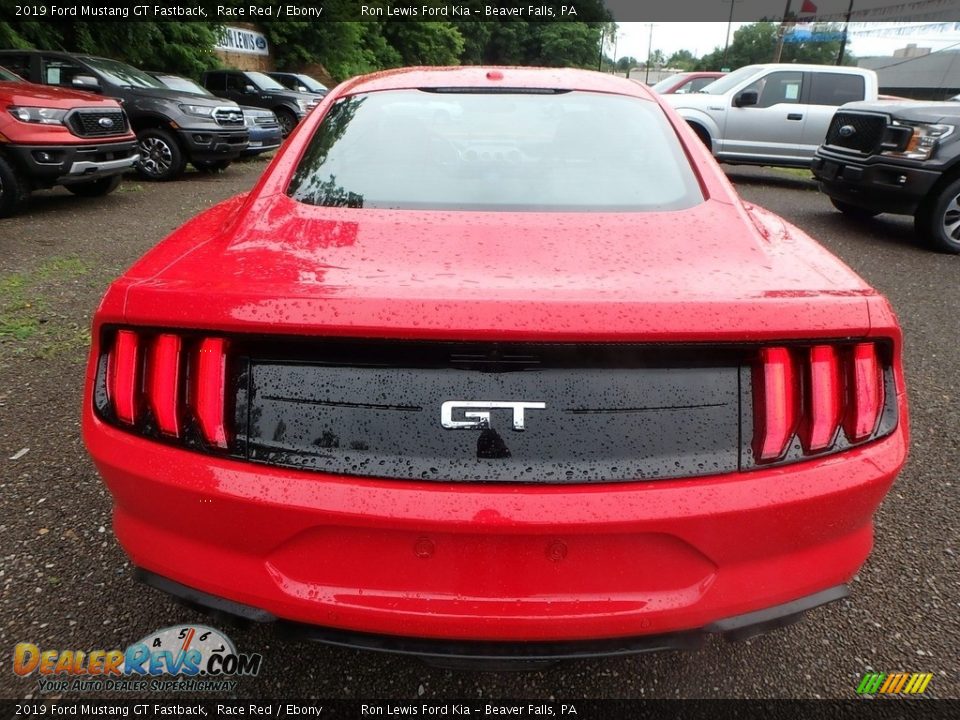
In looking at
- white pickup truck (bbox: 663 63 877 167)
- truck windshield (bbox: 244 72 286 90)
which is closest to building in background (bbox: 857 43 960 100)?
white pickup truck (bbox: 663 63 877 167)

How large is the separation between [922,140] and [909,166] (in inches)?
11.3

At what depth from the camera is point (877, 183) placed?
6785 mm

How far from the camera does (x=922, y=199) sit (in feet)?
21.6

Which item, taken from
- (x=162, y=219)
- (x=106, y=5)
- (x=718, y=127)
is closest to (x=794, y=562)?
(x=162, y=219)

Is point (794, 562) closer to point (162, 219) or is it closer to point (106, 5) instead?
point (162, 219)

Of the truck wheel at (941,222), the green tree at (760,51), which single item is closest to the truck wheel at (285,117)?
the truck wheel at (941,222)

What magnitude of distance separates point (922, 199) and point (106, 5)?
1569cm

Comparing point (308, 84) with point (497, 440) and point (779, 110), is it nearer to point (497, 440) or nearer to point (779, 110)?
point (779, 110)

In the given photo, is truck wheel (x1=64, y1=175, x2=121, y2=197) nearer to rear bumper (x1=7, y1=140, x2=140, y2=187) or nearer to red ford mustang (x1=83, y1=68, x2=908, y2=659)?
rear bumper (x1=7, y1=140, x2=140, y2=187)

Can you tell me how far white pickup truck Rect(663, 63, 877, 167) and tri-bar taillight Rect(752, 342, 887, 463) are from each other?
10.4m

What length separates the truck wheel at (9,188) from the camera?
6711mm

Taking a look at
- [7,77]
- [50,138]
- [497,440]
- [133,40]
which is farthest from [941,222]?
[133,40]

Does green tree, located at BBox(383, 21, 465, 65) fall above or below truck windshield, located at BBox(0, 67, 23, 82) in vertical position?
above

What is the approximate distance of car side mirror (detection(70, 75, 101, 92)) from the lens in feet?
29.7
